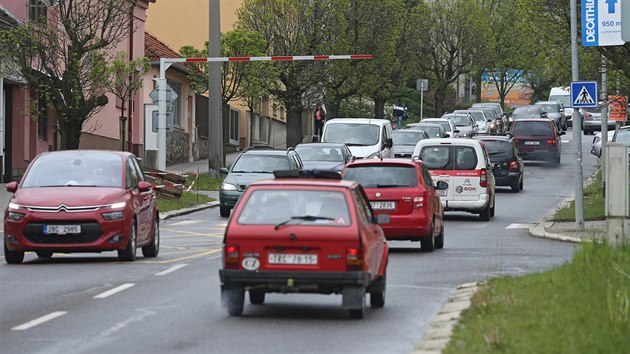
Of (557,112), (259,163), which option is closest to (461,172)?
(259,163)

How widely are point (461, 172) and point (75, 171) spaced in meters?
13.6

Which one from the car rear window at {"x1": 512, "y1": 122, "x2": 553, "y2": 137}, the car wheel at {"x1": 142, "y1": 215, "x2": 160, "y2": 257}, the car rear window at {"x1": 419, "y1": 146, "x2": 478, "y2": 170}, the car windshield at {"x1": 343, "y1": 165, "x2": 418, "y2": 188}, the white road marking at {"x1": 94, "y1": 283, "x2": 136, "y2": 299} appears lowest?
the white road marking at {"x1": 94, "y1": 283, "x2": 136, "y2": 299}

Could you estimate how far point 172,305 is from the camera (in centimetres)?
1509

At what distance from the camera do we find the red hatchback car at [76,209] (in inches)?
787

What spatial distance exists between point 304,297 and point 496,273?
3.62 meters

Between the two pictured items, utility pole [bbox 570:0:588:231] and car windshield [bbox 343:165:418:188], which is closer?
car windshield [bbox 343:165:418:188]

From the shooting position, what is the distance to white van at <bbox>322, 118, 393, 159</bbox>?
4497 cm

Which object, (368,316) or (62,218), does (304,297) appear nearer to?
(368,316)

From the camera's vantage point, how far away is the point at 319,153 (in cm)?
3978

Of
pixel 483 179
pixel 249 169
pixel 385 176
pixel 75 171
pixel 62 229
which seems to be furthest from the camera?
pixel 249 169

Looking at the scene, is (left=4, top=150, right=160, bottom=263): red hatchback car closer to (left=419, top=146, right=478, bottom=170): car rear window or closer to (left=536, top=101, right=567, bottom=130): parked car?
(left=419, top=146, right=478, bottom=170): car rear window

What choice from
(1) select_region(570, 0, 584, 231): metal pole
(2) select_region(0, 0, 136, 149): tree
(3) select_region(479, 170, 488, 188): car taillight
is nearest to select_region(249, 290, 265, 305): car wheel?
(1) select_region(570, 0, 584, 231): metal pole

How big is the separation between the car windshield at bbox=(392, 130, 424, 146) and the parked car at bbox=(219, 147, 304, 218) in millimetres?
15777

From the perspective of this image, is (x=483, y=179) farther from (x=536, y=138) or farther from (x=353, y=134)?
(x=536, y=138)
